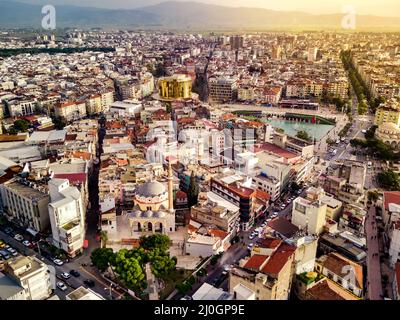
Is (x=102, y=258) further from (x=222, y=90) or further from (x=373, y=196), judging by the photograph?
(x=222, y=90)

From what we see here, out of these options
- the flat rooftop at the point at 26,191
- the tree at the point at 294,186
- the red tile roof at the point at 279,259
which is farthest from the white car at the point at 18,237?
the tree at the point at 294,186

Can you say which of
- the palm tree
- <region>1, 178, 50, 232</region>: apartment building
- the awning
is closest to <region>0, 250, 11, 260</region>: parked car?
the awning

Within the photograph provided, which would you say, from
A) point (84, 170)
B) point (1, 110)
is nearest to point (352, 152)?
point (84, 170)

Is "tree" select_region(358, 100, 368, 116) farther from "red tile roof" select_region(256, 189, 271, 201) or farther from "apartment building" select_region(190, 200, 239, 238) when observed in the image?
"apartment building" select_region(190, 200, 239, 238)

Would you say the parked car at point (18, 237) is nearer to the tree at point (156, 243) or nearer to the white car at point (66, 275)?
the white car at point (66, 275)

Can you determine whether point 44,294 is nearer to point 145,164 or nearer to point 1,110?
point 145,164
